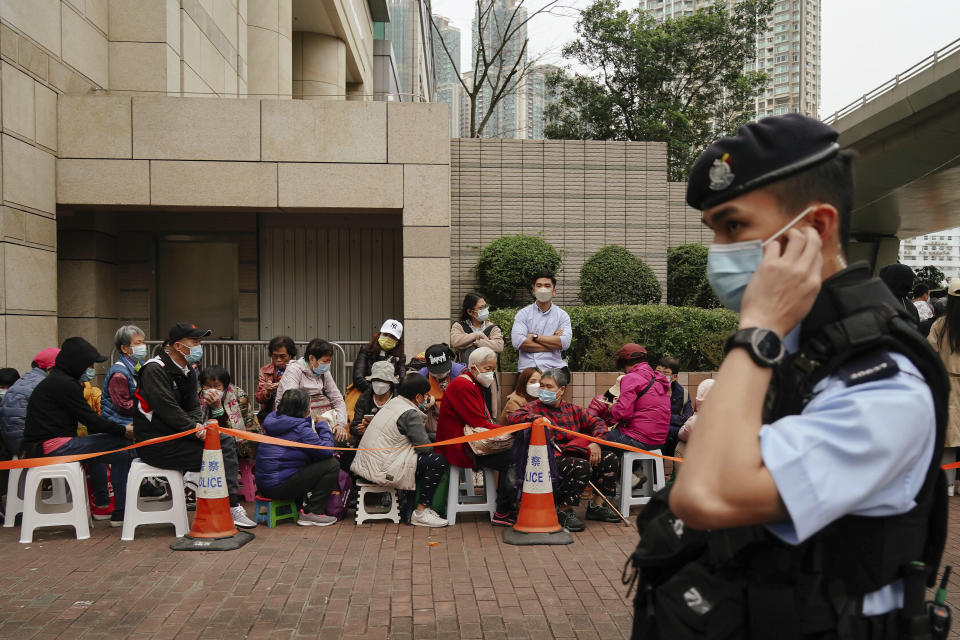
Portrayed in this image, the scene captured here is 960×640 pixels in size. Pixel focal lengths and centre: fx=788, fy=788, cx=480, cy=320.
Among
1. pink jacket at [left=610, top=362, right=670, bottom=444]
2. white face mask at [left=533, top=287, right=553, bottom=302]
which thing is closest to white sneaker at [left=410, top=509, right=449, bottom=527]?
pink jacket at [left=610, top=362, right=670, bottom=444]

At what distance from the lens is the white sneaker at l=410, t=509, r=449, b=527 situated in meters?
7.48

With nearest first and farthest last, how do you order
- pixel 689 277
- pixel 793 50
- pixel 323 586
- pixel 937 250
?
1. pixel 323 586
2. pixel 689 277
3. pixel 793 50
4. pixel 937 250

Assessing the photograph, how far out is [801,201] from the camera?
1646 mm

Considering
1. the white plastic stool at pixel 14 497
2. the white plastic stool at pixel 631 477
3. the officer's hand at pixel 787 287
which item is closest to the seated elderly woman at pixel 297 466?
the white plastic stool at pixel 14 497

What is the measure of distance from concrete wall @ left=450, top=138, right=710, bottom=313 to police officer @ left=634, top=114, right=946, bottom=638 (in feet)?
Answer: 43.3

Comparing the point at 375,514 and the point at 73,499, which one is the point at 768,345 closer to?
the point at 375,514

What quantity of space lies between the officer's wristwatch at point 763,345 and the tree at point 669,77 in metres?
28.8

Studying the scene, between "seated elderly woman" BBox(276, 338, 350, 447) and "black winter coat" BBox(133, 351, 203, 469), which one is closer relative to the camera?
"black winter coat" BBox(133, 351, 203, 469)

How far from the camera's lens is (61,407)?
24.4 feet

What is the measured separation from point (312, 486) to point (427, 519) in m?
1.14

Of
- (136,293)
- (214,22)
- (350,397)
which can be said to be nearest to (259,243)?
(136,293)

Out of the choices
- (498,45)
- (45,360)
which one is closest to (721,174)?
(45,360)

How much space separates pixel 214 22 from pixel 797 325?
1511 cm

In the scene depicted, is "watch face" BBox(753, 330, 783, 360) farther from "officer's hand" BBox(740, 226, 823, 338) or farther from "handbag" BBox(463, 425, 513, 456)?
"handbag" BBox(463, 425, 513, 456)
